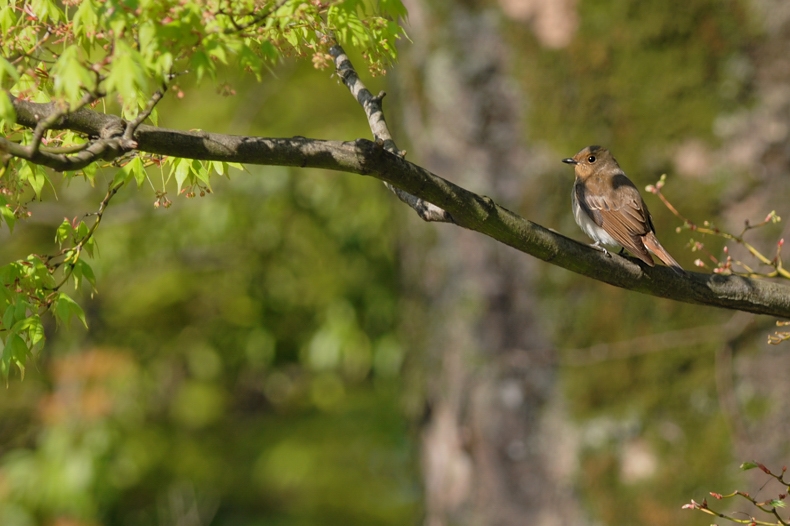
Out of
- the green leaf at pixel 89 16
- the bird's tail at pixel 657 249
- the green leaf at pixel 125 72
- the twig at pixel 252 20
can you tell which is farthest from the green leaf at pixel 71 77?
the bird's tail at pixel 657 249

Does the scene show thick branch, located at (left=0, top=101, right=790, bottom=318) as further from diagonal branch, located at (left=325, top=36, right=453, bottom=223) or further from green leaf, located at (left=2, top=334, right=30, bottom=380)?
green leaf, located at (left=2, top=334, right=30, bottom=380)

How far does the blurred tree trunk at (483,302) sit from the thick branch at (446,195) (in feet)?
8.73

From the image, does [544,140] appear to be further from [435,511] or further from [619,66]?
[435,511]

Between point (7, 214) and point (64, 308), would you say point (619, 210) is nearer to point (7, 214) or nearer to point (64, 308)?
point (64, 308)

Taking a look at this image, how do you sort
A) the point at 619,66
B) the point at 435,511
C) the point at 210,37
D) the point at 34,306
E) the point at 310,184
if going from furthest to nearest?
the point at 310,184
the point at 435,511
the point at 619,66
the point at 34,306
the point at 210,37

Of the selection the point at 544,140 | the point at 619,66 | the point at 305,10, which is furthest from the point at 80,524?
the point at 305,10

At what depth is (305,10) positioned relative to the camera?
91.1 inches

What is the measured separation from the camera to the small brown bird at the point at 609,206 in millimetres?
3896

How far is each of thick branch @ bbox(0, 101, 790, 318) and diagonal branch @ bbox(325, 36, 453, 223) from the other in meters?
0.15

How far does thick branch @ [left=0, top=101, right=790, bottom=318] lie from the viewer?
2.24 meters

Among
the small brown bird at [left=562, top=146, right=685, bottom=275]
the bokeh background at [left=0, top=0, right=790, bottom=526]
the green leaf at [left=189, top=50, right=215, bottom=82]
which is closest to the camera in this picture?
the green leaf at [left=189, top=50, right=215, bottom=82]

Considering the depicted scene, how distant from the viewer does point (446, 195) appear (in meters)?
2.43

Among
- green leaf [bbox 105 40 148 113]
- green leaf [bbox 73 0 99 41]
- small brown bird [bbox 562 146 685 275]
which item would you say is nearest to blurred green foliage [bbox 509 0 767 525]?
small brown bird [bbox 562 146 685 275]

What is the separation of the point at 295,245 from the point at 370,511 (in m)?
3.31
